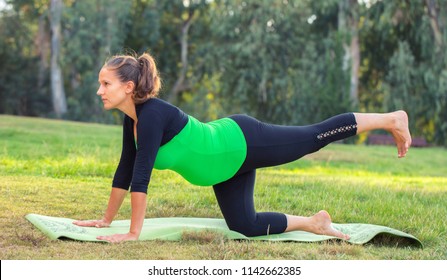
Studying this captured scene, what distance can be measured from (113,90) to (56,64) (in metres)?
27.1

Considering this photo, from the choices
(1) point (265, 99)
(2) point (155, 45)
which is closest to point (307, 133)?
(1) point (265, 99)

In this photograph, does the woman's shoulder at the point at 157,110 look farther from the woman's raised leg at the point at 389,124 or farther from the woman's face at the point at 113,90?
the woman's raised leg at the point at 389,124

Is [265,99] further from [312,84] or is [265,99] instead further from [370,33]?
[370,33]

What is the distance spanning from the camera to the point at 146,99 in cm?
466

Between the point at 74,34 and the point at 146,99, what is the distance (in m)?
27.7

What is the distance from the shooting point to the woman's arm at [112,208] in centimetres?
512

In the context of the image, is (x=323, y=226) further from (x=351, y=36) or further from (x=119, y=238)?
(x=351, y=36)

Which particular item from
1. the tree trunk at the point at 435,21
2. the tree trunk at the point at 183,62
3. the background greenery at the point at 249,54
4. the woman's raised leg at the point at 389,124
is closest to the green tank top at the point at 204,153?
the woman's raised leg at the point at 389,124

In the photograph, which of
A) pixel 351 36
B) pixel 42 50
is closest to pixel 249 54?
pixel 351 36

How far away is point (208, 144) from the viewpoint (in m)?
4.75

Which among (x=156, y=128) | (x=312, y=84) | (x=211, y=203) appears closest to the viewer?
(x=156, y=128)

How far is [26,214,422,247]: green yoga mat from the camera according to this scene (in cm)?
478

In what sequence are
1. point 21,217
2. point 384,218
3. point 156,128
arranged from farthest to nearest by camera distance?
point 384,218 → point 21,217 → point 156,128

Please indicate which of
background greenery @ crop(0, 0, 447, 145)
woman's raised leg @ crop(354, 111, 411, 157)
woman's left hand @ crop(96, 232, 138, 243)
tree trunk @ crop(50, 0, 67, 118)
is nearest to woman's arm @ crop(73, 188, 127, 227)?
woman's left hand @ crop(96, 232, 138, 243)
